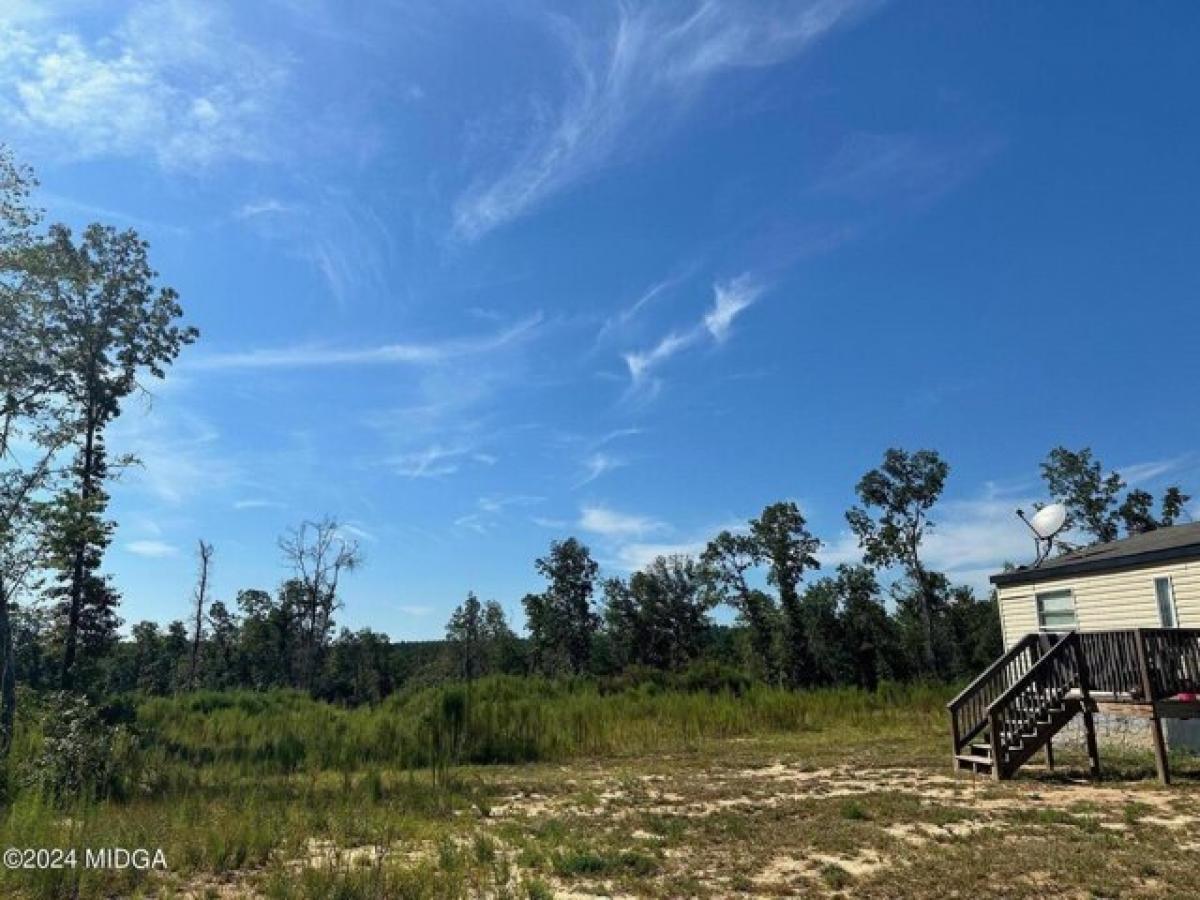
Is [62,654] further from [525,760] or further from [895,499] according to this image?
[895,499]

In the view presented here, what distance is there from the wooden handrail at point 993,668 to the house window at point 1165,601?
268 cm

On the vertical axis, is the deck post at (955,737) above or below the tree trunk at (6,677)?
below

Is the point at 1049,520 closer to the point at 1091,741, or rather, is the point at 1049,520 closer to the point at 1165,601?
the point at 1165,601

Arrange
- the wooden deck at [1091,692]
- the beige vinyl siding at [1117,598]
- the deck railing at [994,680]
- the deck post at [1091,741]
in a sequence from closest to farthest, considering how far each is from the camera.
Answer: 1. the wooden deck at [1091,692]
2. the deck post at [1091,741]
3. the deck railing at [994,680]
4. the beige vinyl siding at [1117,598]

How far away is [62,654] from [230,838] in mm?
23317

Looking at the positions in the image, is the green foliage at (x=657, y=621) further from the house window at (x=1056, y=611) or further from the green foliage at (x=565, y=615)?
the house window at (x=1056, y=611)

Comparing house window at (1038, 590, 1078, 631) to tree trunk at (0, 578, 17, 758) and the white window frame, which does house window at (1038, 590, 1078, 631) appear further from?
tree trunk at (0, 578, 17, 758)

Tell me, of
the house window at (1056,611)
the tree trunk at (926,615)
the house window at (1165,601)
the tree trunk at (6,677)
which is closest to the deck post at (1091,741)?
the house window at (1165,601)

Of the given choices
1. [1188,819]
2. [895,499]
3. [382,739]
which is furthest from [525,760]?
[895,499]

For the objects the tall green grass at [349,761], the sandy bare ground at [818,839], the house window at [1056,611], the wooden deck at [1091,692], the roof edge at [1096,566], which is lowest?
the sandy bare ground at [818,839]

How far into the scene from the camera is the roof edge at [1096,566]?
600 inches

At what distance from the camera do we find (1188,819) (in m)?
9.32

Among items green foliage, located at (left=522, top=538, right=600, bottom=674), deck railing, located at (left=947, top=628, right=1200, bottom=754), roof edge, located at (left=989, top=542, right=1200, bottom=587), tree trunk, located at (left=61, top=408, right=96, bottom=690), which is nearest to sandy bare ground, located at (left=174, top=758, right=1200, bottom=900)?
deck railing, located at (left=947, top=628, right=1200, bottom=754)

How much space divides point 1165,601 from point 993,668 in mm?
3983
